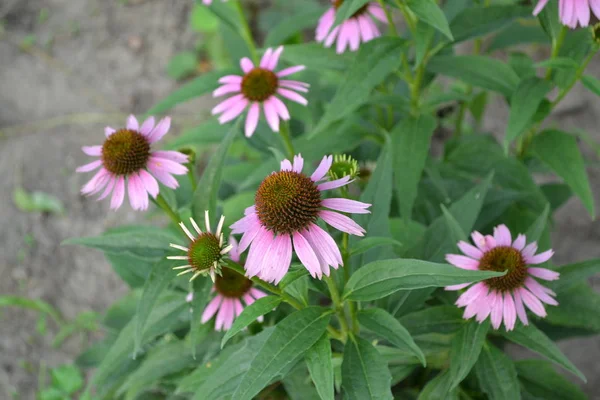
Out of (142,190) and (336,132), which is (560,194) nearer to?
(336,132)

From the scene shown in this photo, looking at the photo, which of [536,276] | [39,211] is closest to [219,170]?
[536,276]

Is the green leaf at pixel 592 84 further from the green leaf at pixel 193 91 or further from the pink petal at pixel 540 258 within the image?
the green leaf at pixel 193 91

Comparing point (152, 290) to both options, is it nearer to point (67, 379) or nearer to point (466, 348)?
point (466, 348)

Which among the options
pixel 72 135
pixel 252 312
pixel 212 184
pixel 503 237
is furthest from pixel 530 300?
pixel 72 135

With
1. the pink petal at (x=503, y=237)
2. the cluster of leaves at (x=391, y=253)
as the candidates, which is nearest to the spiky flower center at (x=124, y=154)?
the cluster of leaves at (x=391, y=253)

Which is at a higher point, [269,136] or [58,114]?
[58,114]

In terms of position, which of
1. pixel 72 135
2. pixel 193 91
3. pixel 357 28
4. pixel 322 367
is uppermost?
pixel 72 135
